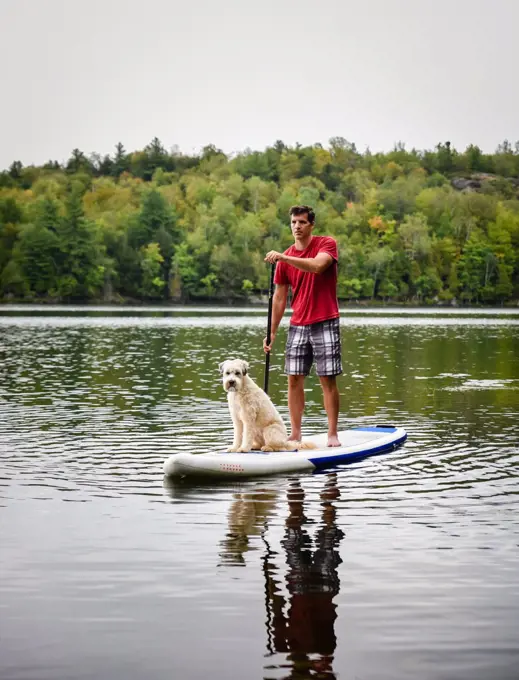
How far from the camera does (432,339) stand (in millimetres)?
47156

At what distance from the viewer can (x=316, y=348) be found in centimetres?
1140

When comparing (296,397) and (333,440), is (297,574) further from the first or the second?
(333,440)

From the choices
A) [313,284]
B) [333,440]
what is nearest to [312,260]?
[313,284]

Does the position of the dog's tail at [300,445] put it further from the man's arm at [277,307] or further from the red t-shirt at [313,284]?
the red t-shirt at [313,284]

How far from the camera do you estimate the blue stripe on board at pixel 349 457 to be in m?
11.3

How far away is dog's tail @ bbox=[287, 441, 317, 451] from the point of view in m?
11.5

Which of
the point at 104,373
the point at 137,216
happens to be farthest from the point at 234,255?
the point at 104,373

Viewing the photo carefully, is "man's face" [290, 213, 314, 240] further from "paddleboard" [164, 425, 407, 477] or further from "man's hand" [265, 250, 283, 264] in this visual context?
"paddleboard" [164, 425, 407, 477]

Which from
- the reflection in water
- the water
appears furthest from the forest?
the reflection in water

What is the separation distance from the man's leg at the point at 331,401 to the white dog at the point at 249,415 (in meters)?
0.46

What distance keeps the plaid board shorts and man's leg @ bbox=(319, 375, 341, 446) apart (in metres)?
0.11

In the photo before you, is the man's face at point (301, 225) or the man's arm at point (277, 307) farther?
the man's arm at point (277, 307)

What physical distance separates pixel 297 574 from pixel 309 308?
15.4 ft

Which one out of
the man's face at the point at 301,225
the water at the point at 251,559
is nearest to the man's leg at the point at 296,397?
the water at the point at 251,559
